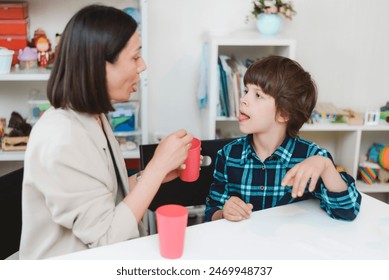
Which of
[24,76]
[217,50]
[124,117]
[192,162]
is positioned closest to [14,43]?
[24,76]

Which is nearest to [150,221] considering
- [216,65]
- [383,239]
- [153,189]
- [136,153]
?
[136,153]

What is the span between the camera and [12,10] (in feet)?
7.63

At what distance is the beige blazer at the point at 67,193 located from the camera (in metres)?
1.12

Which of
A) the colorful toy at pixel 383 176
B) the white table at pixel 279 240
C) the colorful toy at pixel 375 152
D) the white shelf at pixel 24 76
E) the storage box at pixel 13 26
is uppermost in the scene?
the storage box at pixel 13 26

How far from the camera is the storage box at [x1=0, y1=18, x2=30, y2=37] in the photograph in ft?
7.63

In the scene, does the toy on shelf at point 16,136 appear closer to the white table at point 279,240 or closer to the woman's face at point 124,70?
the woman's face at point 124,70

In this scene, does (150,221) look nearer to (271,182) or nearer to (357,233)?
(271,182)

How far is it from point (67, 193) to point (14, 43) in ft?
4.91

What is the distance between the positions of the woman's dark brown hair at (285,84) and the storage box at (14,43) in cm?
132

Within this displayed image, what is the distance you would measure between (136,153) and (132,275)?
4.72 ft

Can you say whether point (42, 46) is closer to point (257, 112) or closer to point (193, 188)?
point (193, 188)

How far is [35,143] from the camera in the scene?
1.14 m

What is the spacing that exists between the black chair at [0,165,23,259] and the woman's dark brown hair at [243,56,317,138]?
77 centimetres

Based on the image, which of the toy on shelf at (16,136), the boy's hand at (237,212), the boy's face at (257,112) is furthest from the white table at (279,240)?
the toy on shelf at (16,136)
